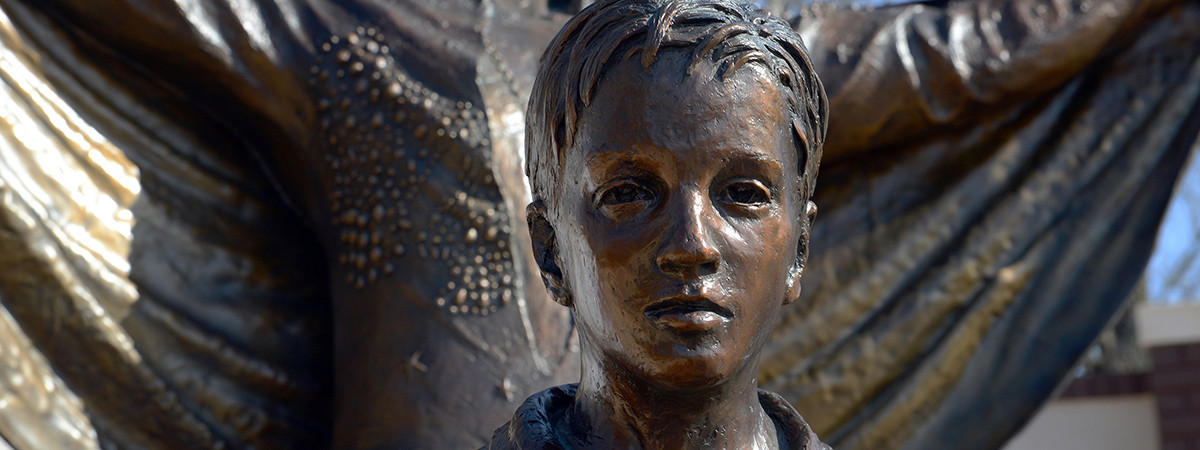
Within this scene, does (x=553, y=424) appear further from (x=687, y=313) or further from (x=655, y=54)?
(x=655, y=54)

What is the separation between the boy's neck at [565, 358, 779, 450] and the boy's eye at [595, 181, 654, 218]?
0.20 metres

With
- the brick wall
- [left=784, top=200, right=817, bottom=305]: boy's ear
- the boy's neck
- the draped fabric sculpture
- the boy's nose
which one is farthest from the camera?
the brick wall

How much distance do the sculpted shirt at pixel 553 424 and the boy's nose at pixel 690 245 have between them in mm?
276

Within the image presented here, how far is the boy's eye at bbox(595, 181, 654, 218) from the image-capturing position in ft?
4.92

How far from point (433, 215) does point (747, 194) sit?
58.4 inches

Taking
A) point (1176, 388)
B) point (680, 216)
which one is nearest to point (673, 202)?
point (680, 216)

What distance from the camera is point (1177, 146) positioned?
3551mm

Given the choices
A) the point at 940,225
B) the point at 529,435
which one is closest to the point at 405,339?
the point at 529,435

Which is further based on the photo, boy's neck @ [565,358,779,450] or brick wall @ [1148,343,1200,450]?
brick wall @ [1148,343,1200,450]

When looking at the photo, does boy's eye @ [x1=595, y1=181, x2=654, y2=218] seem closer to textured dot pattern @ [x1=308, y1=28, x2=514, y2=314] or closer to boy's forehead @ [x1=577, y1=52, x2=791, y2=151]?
boy's forehead @ [x1=577, y1=52, x2=791, y2=151]

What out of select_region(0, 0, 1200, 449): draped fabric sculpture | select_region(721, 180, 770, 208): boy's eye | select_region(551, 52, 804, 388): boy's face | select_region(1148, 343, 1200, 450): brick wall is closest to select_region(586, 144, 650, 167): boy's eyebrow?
select_region(551, 52, 804, 388): boy's face

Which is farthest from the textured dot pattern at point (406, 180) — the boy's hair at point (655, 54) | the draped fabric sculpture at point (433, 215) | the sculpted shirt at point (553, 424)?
the boy's hair at point (655, 54)

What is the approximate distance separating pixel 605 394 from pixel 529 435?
4.0 inches

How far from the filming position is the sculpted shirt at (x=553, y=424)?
159cm
